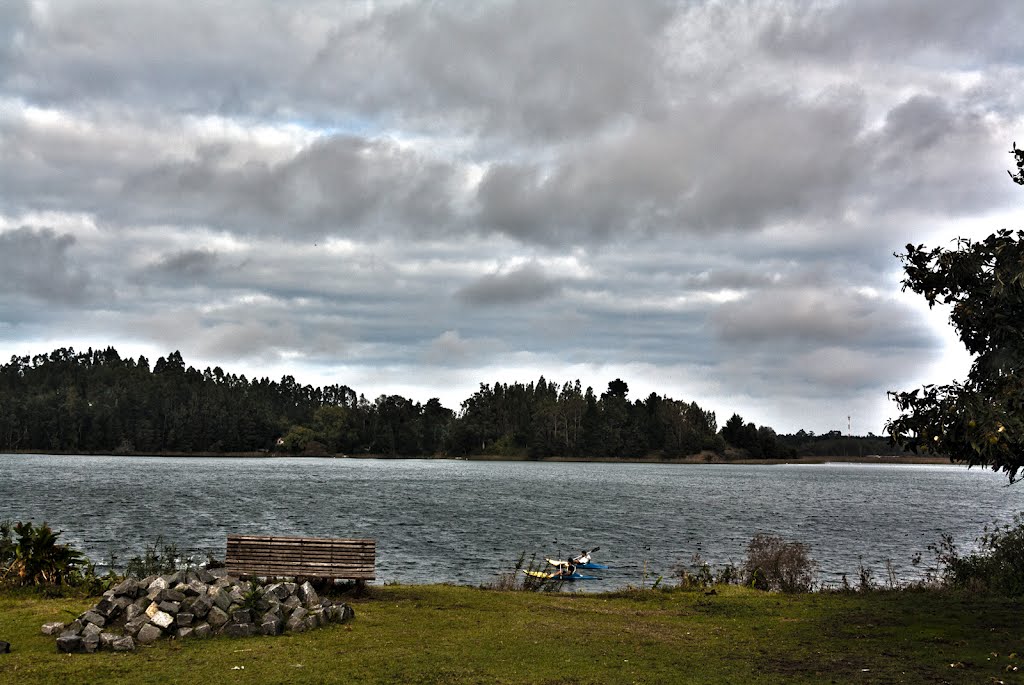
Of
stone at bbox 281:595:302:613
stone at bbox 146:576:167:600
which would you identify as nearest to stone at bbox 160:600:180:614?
stone at bbox 146:576:167:600

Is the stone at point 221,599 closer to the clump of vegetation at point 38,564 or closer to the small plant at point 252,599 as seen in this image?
the small plant at point 252,599

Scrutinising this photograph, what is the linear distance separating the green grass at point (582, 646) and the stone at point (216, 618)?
1.42ft

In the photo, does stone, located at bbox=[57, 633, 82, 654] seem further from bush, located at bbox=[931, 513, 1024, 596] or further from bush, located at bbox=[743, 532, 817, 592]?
bush, located at bbox=[931, 513, 1024, 596]

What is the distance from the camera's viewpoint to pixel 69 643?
Answer: 13828mm

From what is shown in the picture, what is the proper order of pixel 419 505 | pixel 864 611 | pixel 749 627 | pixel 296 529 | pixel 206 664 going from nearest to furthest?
pixel 206 664, pixel 749 627, pixel 864 611, pixel 296 529, pixel 419 505

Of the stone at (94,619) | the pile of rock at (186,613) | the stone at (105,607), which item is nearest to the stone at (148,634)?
the pile of rock at (186,613)

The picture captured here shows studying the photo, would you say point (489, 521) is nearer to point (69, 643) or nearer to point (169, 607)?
point (169, 607)

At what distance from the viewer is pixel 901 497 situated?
111250 mm

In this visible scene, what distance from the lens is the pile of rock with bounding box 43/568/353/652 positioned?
47.3 ft

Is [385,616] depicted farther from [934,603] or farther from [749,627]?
[934,603]

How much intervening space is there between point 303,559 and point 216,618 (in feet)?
13.6

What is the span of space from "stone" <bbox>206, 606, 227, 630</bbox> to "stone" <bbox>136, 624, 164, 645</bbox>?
0.87 m

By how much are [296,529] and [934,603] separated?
130 feet

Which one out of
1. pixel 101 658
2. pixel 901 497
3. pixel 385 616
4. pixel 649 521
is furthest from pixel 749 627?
pixel 901 497
